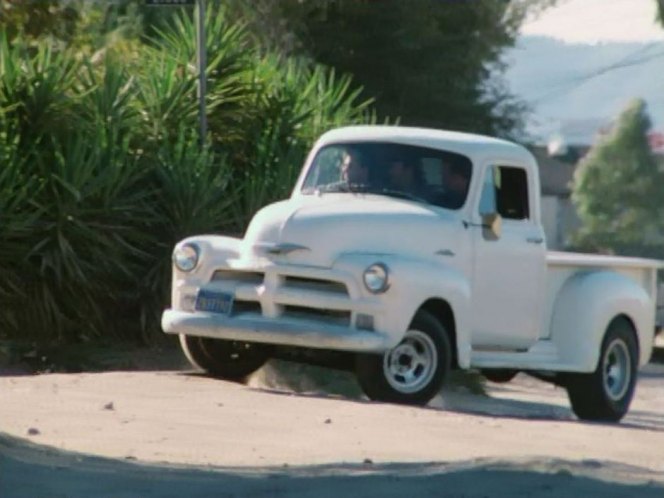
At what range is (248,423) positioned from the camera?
517 inches

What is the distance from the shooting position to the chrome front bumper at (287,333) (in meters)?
Answer: 14.4

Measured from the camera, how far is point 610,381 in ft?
54.2

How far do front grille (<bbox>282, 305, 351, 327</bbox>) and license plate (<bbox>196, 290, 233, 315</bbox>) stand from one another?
404 mm

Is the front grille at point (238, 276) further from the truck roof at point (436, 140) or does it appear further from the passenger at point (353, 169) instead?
the truck roof at point (436, 140)

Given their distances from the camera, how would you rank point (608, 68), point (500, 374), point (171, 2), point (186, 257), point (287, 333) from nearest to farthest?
point (287, 333) < point (186, 257) < point (500, 374) < point (171, 2) < point (608, 68)

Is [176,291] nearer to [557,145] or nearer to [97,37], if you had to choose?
[97,37]

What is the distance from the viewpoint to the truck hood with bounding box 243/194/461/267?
1488 cm

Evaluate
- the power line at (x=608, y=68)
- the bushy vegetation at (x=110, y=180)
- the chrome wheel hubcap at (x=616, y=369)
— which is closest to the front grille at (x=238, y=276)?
the chrome wheel hubcap at (x=616, y=369)

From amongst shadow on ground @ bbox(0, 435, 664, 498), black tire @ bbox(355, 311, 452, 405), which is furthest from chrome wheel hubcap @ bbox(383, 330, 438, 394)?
shadow on ground @ bbox(0, 435, 664, 498)

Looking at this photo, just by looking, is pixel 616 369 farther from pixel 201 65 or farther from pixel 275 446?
pixel 201 65

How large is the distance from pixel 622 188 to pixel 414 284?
58.0m

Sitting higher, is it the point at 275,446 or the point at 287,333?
the point at 287,333

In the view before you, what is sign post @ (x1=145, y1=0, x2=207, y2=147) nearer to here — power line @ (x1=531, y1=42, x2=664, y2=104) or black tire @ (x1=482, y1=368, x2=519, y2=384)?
black tire @ (x1=482, y1=368, x2=519, y2=384)

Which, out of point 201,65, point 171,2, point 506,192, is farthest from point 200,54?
point 506,192
